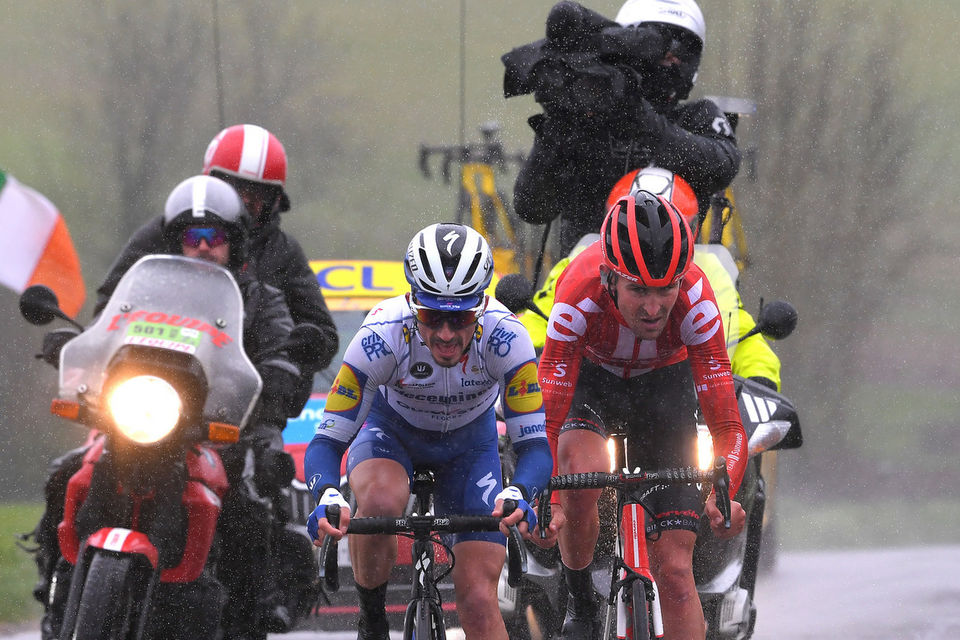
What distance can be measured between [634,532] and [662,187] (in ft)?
6.96

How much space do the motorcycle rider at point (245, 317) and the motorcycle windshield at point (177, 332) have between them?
28 centimetres

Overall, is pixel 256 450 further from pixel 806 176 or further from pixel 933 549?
pixel 806 176

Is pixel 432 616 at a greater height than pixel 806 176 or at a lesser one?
lesser

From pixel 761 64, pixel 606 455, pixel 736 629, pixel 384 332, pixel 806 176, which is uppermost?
pixel 761 64

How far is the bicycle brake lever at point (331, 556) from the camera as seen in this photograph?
488 centimetres

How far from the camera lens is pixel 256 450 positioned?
630cm

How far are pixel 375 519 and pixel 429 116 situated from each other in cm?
2204

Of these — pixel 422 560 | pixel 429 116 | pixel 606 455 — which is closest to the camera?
pixel 422 560

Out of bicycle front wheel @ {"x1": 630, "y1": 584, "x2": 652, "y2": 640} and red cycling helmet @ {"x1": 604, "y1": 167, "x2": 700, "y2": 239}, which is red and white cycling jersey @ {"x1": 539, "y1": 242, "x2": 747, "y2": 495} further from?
red cycling helmet @ {"x1": 604, "y1": 167, "x2": 700, "y2": 239}

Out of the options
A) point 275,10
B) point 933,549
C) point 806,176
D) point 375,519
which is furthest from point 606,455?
point 275,10

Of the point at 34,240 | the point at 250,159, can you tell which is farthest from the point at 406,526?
the point at 250,159

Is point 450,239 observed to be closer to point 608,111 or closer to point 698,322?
point 698,322

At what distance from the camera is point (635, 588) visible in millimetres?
5391

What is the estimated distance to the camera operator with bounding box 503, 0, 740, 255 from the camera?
7.25m
